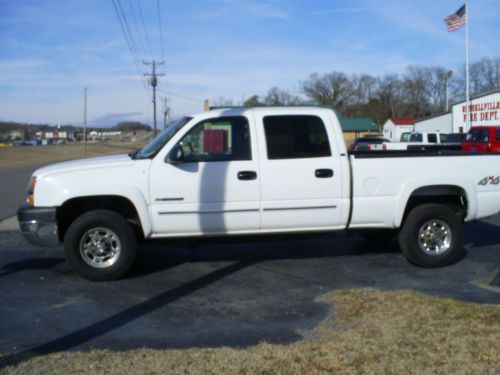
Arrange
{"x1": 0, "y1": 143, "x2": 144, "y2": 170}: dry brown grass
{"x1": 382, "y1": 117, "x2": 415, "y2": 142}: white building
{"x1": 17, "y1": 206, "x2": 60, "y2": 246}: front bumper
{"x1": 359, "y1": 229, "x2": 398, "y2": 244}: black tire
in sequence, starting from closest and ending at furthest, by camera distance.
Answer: {"x1": 17, "y1": 206, "x2": 60, "y2": 246}: front bumper
{"x1": 359, "y1": 229, "x2": 398, "y2": 244}: black tire
{"x1": 0, "y1": 143, "x2": 144, "y2": 170}: dry brown grass
{"x1": 382, "y1": 117, "x2": 415, "y2": 142}: white building

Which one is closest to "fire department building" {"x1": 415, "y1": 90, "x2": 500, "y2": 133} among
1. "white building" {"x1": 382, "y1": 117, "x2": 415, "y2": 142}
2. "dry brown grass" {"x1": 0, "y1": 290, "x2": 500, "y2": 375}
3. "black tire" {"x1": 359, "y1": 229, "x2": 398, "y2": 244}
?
"white building" {"x1": 382, "y1": 117, "x2": 415, "y2": 142}

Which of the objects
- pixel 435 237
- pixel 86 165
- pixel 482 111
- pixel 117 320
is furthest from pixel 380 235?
pixel 482 111

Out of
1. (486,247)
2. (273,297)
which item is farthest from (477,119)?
(273,297)

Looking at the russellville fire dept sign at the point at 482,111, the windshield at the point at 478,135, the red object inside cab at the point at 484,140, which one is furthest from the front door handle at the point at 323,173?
the russellville fire dept sign at the point at 482,111

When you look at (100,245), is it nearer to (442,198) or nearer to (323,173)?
(323,173)

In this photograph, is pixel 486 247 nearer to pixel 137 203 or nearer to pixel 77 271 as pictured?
pixel 137 203

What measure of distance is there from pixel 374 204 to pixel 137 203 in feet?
9.24

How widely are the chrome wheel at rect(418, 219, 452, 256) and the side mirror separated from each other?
3122mm

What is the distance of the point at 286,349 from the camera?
439 centimetres

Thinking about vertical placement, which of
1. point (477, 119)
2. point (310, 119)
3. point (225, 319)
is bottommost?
point (225, 319)

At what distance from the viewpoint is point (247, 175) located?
6.77 metres

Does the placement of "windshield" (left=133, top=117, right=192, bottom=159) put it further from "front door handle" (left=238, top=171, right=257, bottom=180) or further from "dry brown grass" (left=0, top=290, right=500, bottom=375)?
"dry brown grass" (left=0, top=290, right=500, bottom=375)

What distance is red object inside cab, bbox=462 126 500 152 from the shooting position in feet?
79.7

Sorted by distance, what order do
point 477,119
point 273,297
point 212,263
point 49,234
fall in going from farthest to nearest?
point 477,119 < point 212,263 < point 49,234 < point 273,297
